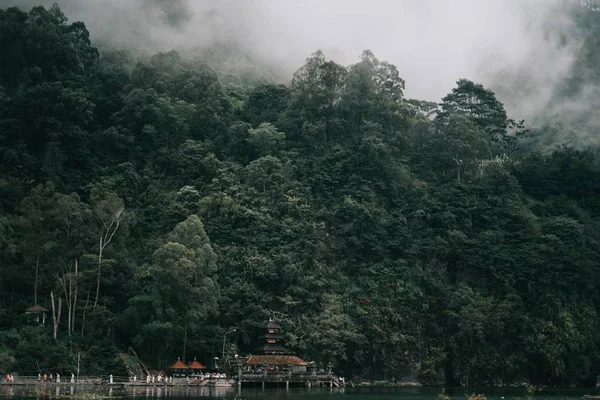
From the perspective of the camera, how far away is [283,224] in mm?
82625

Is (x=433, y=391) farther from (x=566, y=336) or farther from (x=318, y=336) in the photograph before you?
(x=566, y=336)

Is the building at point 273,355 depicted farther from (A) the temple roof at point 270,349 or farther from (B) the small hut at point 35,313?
(B) the small hut at point 35,313

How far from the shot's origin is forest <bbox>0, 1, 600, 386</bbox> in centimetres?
7088

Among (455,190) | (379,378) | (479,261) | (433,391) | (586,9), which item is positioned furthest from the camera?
(586,9)

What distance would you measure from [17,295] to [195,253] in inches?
606

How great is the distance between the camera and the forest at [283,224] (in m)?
70.9

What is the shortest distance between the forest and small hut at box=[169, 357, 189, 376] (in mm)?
1642

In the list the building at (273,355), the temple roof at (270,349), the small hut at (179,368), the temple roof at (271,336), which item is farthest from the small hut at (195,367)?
the temple roof at (271,336)

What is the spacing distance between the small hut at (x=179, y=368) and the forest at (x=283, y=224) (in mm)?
1642

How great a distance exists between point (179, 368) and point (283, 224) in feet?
63.2

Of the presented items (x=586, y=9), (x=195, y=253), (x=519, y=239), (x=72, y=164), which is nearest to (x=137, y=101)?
(x=72, y=164)

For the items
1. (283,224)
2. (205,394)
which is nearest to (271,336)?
(205,394)

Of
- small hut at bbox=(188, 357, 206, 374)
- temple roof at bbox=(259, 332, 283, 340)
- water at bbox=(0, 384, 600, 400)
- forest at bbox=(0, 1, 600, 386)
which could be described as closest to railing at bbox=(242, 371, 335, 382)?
water at bbox=(0, 384, 600, 400)

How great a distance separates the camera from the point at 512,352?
78438 millimetres
